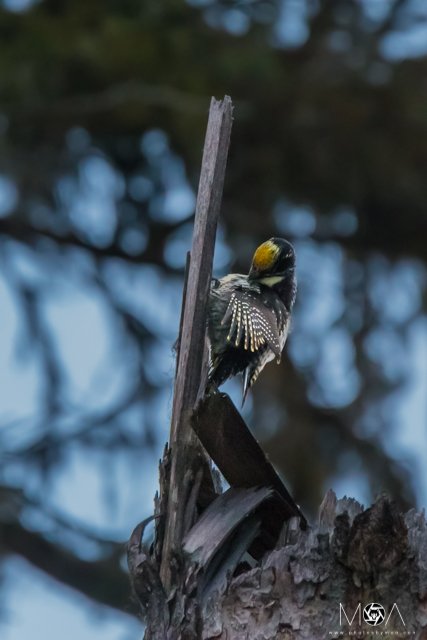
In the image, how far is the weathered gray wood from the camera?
3.46 meters

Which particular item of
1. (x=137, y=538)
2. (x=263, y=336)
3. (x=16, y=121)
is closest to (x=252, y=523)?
(x=137, y=538)

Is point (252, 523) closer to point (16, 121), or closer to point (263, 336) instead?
point (263, 336)

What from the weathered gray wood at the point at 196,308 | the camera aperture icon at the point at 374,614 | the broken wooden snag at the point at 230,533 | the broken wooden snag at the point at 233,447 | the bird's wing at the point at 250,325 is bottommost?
the camera aperture icon at the point at 374,614

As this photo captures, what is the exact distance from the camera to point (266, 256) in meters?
4.70

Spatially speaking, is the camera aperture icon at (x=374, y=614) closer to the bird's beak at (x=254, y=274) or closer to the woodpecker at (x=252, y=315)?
the woodpecker at (x=252, y=315)

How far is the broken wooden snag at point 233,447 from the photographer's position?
3.35 m

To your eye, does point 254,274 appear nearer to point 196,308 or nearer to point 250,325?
point 250,325

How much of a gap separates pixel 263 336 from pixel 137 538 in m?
1.20

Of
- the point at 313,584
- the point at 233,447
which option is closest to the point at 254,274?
the point at 233,447

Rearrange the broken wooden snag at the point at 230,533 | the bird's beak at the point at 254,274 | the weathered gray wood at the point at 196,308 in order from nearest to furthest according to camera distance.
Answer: the broken wooden snag at the point at 230,533 < the weathered gray wood at the point at 196,308 < the bird's beak at the point at 254,274

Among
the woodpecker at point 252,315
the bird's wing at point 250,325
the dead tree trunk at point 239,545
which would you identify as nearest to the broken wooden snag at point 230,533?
the dead tree trunk at point 239,545

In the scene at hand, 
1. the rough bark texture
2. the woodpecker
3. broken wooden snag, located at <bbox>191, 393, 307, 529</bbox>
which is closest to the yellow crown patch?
the woodpecker

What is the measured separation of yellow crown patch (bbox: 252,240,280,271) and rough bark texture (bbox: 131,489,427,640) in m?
1.49

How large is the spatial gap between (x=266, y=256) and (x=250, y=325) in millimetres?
373
